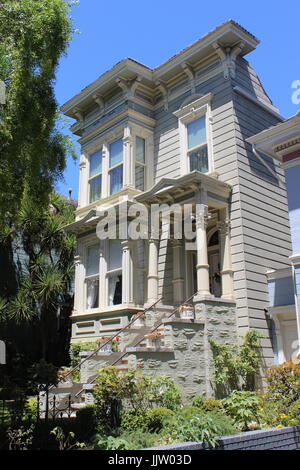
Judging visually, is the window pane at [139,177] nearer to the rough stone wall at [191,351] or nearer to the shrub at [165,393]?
the rough stone wall at [191,351]

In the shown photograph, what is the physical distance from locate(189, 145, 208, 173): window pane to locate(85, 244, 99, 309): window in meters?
4.49

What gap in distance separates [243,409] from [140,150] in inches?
416

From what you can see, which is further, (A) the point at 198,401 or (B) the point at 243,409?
(A) the point at 198,401

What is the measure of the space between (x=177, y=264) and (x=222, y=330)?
3121 mm

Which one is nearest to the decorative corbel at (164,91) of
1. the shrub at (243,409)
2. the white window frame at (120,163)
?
the white window frame at (120,163)

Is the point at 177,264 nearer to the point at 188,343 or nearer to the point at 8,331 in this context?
the point at 188,343

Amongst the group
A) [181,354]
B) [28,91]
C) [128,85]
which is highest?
[128,85]

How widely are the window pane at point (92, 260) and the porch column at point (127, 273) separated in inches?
78.0

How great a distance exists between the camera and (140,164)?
15695mm

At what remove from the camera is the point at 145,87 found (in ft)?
52.6

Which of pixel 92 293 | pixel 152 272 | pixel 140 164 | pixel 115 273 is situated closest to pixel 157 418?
pixel 152 272

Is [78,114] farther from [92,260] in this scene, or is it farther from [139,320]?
[139,320]

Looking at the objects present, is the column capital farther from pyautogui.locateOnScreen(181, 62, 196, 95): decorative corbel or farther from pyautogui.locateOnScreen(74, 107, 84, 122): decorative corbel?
pyautogui.locateOnScreen(74, 107, 84, 122): decorative corbel
